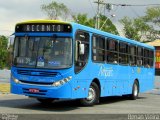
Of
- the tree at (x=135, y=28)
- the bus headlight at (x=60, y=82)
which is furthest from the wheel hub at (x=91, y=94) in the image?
the tree at (x=135, y=28)

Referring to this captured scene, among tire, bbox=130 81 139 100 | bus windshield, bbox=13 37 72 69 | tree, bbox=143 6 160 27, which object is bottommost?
tire, bbox=130 81 139 100

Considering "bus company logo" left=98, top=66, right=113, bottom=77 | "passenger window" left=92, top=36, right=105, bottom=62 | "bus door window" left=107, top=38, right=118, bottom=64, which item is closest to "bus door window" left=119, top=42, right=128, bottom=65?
"bus door window" left=107, top=38, right=118, bottom=64

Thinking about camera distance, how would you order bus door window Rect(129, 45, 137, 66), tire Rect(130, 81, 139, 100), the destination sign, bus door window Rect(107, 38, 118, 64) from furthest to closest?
tire Rect(130, 81, 139, 100) → bus door window Rect(129, 45, 137, 66) → bus door window Rect(107, 38, 118, 64) → the destination sign

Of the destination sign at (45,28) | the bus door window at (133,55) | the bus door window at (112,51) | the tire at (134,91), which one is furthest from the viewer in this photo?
the tire at (134,91)

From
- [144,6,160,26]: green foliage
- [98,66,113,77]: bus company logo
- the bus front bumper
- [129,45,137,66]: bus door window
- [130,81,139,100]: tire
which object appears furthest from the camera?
[144,6,160,26]: green foliage

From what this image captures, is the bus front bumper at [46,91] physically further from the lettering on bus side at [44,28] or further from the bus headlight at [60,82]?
the lettering on bus side at [44,28]

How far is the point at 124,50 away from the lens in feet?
69.3

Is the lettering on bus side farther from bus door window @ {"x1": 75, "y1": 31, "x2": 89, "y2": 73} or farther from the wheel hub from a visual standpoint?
the wheel hub

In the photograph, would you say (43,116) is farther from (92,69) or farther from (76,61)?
(92,69)

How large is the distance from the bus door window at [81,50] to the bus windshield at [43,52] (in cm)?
38

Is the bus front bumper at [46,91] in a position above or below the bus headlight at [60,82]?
below

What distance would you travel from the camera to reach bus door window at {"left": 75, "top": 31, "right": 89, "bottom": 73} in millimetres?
16059

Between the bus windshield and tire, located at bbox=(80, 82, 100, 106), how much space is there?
2.31 meters

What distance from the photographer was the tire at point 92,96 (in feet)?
57.6
